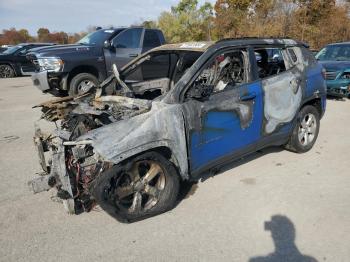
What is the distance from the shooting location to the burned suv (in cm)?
330

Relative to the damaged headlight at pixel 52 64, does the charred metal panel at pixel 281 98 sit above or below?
below

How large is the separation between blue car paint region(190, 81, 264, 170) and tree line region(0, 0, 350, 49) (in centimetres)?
1917

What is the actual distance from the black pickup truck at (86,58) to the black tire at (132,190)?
5.72 meters

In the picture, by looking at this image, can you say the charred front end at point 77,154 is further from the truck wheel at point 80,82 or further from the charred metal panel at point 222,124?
the truck wheel at point 80,82

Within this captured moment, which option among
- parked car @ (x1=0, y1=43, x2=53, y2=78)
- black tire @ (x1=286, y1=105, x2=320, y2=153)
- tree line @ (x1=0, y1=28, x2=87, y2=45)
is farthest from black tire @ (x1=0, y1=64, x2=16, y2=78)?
tree line @ (x1=0, y1=28, x2=87, y2=45)

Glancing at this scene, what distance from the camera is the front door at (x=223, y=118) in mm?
3691

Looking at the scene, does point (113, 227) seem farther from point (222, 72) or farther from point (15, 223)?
point (222, 72)

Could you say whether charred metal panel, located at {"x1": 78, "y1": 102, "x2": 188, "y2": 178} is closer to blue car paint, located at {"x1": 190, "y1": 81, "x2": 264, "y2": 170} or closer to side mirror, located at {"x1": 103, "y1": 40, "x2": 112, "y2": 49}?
blue car paint, located at {"x1": 190, "y1": 81, "x2": 264, "y2": 170}

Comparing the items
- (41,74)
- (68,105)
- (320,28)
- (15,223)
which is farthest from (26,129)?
(320,28)

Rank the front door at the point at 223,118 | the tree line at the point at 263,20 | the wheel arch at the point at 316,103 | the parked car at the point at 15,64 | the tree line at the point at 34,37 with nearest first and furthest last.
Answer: the front door at the point at 223,118
the wheel arch at the point at 316,103
the parked car at the point at 15,64
the tree line at the point at 263,20
the tree line at the point at 34,37

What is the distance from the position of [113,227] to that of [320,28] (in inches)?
1038

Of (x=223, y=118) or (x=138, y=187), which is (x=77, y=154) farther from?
(x=223, y=118)

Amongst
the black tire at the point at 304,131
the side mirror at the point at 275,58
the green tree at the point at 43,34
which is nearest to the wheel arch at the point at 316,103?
the black tire at the point at 304,131

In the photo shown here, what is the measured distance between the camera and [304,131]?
17.5ft
